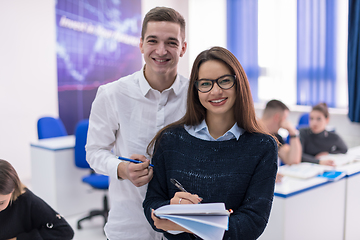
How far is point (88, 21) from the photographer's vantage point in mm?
5266

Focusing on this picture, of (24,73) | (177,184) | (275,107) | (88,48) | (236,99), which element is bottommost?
(177,184)

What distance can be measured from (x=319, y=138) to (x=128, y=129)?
2.83m

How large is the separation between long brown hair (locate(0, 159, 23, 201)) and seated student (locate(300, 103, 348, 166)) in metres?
2.90

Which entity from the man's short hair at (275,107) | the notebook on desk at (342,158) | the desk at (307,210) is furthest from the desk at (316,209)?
the man's short hair at (275,107)

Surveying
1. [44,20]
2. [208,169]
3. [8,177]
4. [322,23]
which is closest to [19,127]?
[44,20]

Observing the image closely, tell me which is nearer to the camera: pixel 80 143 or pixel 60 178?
pixel 80 143

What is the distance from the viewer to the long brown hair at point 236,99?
1190 millimetres

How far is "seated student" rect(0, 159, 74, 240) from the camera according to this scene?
1.58 meters

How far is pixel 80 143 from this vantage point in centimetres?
323

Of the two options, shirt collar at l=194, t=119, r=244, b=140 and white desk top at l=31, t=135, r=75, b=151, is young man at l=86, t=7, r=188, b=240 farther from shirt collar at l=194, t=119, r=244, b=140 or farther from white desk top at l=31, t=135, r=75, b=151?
white desk top at l=31, t=135, r=75, b=151

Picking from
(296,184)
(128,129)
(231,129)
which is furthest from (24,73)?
(231,129)

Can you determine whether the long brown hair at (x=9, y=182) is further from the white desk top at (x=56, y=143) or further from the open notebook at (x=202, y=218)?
the white desk top at (x=56, y=143)

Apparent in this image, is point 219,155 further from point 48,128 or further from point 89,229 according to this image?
point 48,128

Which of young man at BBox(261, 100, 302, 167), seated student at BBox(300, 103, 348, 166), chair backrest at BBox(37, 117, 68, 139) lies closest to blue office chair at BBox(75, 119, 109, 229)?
chair backrest at BBox(37, 117, 68, 139)
